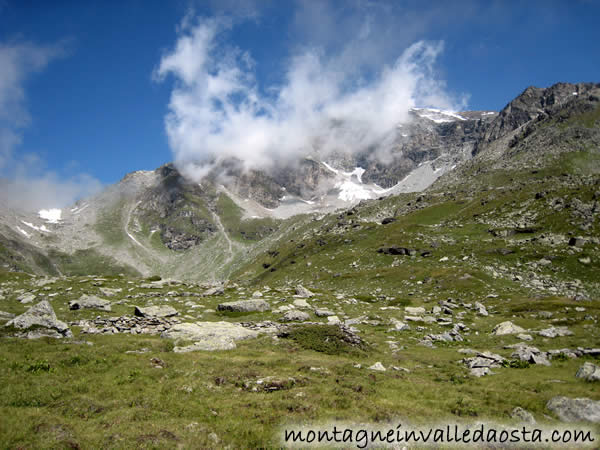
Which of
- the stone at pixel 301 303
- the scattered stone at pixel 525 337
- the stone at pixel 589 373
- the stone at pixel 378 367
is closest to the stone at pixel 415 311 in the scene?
the stone at pixel 301 303

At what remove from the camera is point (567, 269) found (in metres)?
62.6

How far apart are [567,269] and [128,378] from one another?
7525 cm

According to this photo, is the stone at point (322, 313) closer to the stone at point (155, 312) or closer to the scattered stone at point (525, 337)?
the stone at point (155, 312)

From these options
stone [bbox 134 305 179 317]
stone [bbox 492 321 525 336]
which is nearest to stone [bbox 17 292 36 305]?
stone [bbox 134 305 179 317]

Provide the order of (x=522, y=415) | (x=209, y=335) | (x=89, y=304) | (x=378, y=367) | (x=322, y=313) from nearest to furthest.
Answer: (x=522, y=415), (x=378, y=367), (x=209, y=335), (x=89, y=304), (x=322, y=313)

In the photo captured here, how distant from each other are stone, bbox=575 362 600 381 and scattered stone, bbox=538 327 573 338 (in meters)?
13.2

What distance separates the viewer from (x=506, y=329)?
32844 mm

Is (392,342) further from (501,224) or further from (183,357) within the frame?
(501,224)

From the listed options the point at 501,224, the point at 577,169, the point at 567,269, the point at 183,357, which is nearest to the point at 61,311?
the point at 183,357

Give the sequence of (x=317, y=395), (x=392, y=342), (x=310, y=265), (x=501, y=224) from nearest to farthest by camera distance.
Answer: (x=317, y=395)
(x=392, y=342)
(x=501, y=224)
(x=310, y=265)

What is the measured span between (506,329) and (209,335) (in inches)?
1130

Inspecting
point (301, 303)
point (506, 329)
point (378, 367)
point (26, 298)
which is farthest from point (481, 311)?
point (26, 298)

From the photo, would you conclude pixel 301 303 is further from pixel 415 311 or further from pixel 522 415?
pixel 522 415

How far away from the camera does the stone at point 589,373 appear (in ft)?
57.5
